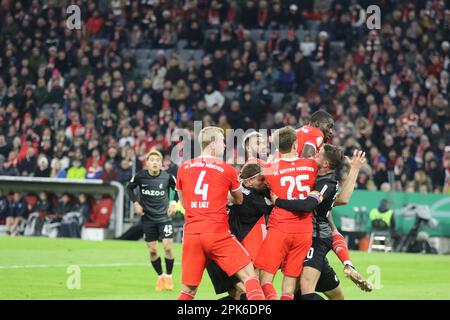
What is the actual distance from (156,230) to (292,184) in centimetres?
607

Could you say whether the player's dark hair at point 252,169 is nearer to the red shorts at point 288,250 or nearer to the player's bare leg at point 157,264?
the red shorts at point 288,250

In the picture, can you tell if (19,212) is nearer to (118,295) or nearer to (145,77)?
(145,77)

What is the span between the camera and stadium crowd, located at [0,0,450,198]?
27453mm

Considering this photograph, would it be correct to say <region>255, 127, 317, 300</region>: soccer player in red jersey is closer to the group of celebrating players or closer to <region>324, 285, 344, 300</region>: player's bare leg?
the group of celebrating players

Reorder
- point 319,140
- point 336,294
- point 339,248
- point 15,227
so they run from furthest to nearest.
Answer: point 15,227 → point 339,248 → point 319,140 → point 336,294

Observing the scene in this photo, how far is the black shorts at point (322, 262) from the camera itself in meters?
11.2

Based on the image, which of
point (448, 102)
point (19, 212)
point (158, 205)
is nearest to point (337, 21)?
point (448, 102)

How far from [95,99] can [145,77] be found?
1.89 m

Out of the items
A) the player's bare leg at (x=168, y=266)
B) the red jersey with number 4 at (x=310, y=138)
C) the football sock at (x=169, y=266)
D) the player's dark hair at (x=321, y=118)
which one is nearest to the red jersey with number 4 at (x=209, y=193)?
the red jersey with number 4 at (x=310, y=138)

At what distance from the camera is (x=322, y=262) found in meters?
11.3

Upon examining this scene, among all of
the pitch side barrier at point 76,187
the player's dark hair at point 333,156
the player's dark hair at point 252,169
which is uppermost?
the player's dark hair at point 333,156

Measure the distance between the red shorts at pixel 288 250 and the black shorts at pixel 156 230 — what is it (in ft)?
18.4

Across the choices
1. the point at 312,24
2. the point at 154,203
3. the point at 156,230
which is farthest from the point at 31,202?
the point at 156,230

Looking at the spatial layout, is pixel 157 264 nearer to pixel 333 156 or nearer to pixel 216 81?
pixel 333 156
